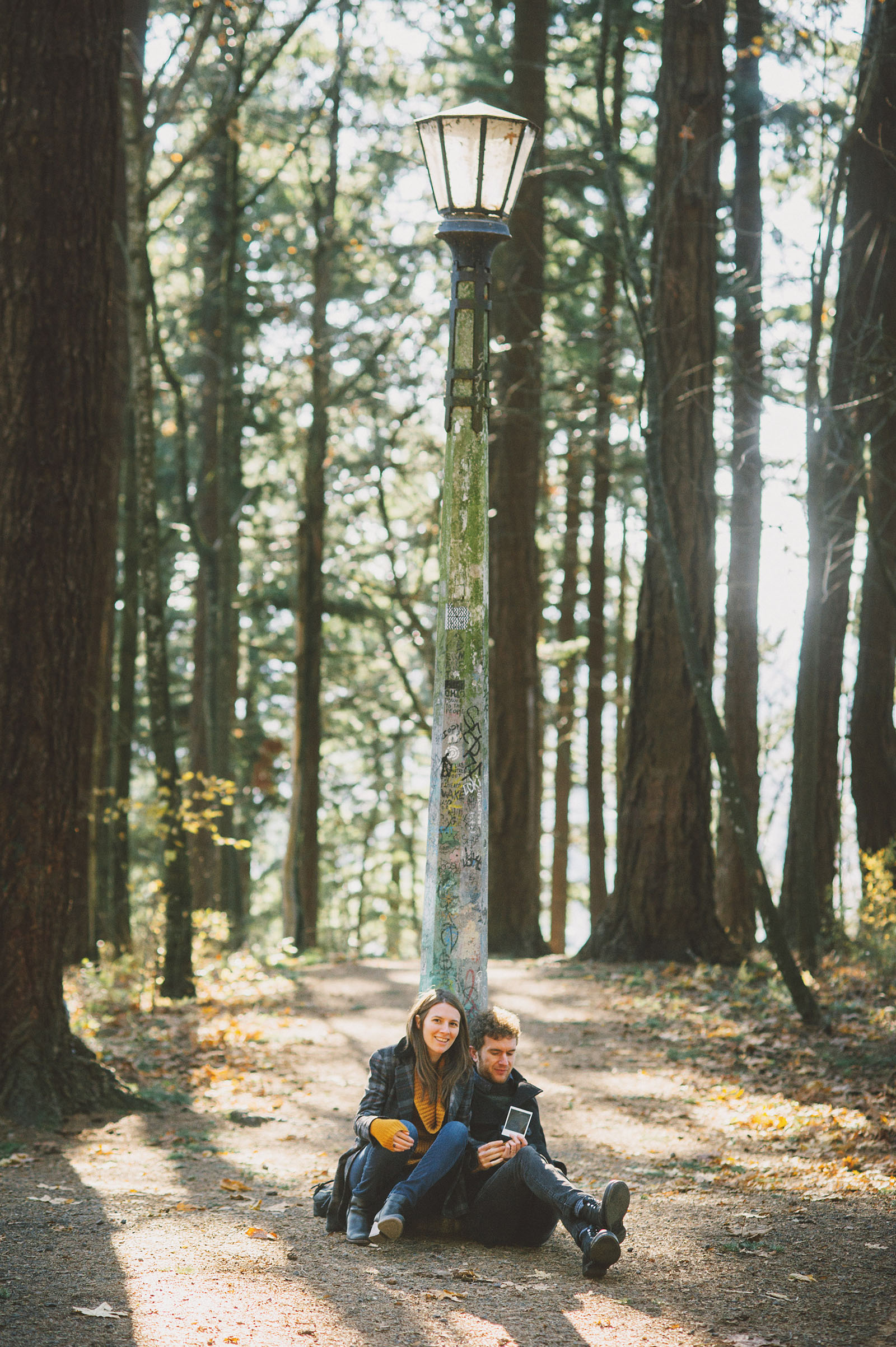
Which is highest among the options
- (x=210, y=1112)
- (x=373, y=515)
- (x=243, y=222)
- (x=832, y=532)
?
(x=243, y=222)

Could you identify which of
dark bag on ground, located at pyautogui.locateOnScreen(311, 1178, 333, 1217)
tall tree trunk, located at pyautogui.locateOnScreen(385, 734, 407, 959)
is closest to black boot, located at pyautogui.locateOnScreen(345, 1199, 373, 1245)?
dark bag on ground, located at pyautogui.locateOnScreen(311, 1178, 333, 1217)

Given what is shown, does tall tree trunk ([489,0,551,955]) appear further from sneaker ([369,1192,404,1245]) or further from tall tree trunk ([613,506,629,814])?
sneaker ([369,1192,404,1245])

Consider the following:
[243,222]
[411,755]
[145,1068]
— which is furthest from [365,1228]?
[411,755]

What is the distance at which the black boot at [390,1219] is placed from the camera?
14.4ft

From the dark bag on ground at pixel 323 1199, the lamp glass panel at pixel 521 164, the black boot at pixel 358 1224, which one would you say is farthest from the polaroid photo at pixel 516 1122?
the lamp glass panel at pixel 521 164

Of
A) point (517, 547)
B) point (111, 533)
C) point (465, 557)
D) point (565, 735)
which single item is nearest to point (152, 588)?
point (111, 533)

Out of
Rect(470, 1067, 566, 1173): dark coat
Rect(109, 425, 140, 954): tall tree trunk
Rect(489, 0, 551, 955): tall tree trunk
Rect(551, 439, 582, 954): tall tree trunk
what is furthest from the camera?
Rect(551, 439, 582, 954): tall tree trunk

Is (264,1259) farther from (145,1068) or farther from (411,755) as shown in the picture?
(411,755)

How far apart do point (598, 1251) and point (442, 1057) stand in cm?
93

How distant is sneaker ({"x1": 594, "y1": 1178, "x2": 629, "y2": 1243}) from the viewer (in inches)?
163

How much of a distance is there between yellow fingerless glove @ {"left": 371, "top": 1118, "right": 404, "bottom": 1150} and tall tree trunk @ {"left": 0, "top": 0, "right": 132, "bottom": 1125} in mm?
2532

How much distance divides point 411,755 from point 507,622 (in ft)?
48.3

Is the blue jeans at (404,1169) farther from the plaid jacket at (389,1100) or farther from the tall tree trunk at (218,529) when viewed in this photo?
the tall tree trunk at (218,529)

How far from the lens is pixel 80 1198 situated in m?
5.14
